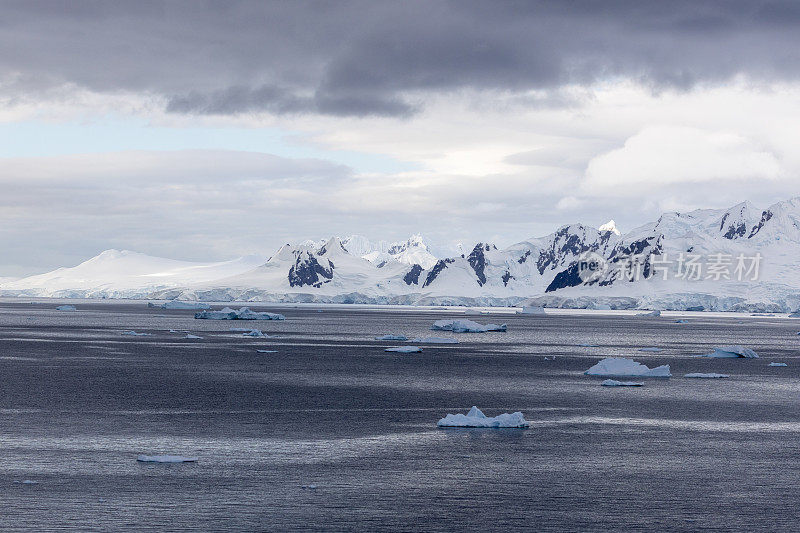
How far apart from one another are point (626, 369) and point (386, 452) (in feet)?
133

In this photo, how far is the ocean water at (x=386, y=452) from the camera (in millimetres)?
25609

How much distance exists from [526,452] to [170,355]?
215 ft

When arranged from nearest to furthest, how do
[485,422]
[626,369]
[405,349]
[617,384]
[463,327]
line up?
[485,422], [617,384], [626,369], [405,349], [463,327]

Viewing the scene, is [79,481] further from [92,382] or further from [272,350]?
[272,350]

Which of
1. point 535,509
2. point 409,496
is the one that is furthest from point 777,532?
point 409,496

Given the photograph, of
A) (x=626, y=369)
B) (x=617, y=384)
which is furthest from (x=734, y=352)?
(x=617, y=384)

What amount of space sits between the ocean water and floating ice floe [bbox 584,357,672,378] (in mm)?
1305

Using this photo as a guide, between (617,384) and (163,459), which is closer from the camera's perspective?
(163,459)

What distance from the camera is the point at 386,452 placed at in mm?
36094

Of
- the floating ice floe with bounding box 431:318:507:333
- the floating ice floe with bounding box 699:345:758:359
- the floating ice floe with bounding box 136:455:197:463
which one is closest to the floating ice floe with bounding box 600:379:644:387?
the floating ice floe with bounding box 699:345:758:359

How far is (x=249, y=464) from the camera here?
32938 millimetres

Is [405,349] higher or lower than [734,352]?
lower

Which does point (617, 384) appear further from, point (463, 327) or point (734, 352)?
point (463, 327)

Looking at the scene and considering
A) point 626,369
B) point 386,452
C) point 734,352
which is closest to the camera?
point 386,452
